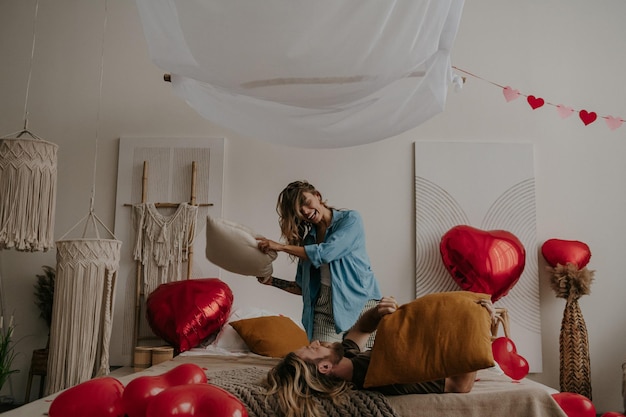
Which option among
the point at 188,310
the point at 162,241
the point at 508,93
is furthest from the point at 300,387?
the point at 508,93

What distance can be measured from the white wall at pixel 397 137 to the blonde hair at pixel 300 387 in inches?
84.5

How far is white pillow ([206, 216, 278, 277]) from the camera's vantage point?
107 inches

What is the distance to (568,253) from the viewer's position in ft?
12.5

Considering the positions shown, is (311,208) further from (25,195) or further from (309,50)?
(25,195)

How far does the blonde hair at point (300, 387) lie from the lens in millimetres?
1789

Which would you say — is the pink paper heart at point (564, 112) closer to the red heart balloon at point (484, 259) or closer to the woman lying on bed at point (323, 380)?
the red heart balloon at point (484, 259)

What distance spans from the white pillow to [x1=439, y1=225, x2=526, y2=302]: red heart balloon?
1.52m

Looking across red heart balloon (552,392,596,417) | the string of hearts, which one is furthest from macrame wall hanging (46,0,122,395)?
the string of hearts

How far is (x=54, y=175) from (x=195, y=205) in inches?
42.9

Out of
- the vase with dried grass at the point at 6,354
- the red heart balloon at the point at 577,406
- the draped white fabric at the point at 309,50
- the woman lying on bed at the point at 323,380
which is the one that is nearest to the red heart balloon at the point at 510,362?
the red heart balloon at the point at 577,406

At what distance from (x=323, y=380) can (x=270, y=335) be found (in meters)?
1.50

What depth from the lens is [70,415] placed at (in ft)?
5.45

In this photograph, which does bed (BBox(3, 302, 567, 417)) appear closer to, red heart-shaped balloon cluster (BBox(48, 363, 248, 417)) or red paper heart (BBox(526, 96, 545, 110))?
red heart-shaped balloon cluster (BBox(48, 363, 248, 417))

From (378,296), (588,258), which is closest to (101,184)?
(378,296)
